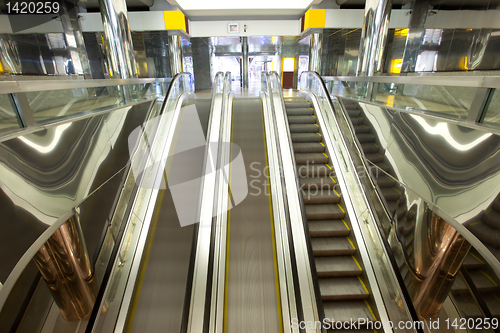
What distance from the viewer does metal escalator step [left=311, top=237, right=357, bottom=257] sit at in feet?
12.6

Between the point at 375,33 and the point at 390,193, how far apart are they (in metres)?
4.94

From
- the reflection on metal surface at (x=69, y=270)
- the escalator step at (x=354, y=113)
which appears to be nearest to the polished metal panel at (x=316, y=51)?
the escalator step at (x=354, y=113)

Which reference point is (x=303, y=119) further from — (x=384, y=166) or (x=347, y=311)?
(x=347, y=311)

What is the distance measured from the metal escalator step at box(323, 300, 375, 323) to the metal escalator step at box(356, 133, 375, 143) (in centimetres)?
246

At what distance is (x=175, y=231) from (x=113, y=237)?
1028 millimetres

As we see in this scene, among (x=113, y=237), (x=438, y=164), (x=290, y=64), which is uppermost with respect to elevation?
(x=290, y=64)

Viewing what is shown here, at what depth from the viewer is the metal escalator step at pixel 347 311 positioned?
328 centimetres

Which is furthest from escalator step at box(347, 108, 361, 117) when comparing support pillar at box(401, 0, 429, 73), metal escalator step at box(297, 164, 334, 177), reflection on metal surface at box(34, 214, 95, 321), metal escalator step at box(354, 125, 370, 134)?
support pillar at box(401, 0, 429, 73)

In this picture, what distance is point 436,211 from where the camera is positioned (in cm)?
254

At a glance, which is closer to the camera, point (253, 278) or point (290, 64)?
point (253, 278)

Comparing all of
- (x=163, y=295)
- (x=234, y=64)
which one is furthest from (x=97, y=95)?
(x=234, y=64)

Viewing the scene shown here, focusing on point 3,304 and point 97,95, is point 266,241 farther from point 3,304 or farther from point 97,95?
point 97,95

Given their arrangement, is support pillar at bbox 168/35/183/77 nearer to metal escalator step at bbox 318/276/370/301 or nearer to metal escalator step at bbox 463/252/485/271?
metal escalator step at bbox 318/276/370/301

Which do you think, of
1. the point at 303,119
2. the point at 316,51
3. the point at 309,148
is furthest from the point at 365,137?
the point at 316,51
